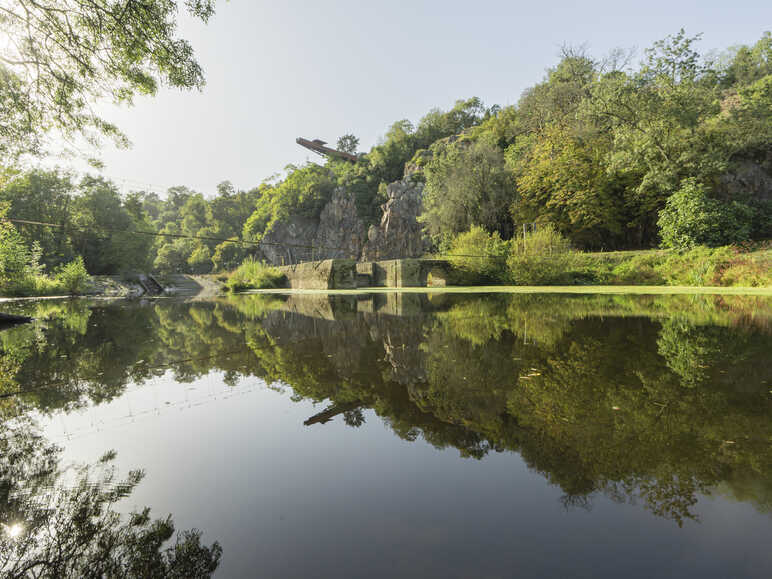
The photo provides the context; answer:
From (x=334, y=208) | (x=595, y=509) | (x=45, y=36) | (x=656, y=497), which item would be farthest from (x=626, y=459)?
(x=334, y=208)

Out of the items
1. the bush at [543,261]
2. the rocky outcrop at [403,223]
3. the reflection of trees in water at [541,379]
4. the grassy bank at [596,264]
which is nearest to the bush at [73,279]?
the reflection of trees in water at [541,379]

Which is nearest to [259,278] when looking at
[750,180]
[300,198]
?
[300,198]

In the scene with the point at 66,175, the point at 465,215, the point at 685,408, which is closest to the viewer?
the point at 685,408

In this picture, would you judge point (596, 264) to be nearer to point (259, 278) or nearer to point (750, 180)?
point (750, 180)

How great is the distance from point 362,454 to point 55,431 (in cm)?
261

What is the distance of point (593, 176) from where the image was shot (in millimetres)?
22266

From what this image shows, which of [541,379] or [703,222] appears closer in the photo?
[541,379]

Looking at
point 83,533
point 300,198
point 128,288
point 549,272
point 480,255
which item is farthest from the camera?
point 300,198

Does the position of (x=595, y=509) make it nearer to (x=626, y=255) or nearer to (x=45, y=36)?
(x=45, y=36)

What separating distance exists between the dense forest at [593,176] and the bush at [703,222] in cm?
6

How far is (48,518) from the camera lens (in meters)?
1.68

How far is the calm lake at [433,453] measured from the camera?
55.0 inches

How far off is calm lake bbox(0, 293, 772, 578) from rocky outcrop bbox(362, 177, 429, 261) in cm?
3235

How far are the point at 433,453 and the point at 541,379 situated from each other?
1768 mm
